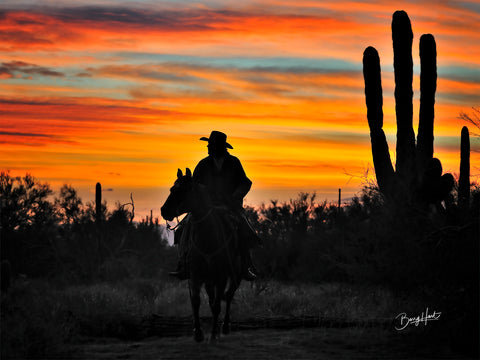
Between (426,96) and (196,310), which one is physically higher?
(426,96)

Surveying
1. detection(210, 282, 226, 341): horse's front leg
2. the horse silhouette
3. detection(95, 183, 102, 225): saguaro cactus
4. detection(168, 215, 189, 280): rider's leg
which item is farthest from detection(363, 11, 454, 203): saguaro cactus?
detection(95, 183, 102, 225): saguaro cactus

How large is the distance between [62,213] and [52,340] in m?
30.4

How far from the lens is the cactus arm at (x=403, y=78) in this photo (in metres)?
20.5

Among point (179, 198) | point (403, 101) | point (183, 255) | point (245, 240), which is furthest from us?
point (403, 101)

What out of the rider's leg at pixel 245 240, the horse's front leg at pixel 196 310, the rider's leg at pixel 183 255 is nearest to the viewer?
the horse's front leg at pixel 196 310

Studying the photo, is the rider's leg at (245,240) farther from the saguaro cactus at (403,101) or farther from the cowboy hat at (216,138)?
the saguaro cactus at (403,101)

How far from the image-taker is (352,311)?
60.4ft

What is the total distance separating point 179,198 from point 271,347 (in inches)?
114

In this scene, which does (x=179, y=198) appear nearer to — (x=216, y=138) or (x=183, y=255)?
(x=183, y=255)

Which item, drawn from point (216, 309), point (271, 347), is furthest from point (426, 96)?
point (271, 347)

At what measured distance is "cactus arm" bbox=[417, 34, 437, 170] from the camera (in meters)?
20.5

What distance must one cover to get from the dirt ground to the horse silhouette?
27.0 inches

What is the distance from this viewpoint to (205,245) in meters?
13.8

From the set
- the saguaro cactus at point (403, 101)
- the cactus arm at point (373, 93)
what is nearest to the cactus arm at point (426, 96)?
the saguaro cactus at point (403, 101)
